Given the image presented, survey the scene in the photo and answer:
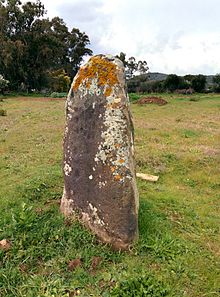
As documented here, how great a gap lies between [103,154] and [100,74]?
1218mm

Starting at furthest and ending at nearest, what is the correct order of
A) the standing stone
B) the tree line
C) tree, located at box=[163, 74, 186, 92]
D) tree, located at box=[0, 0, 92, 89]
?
tree, located at box=[0, 0, 92, 89]
tree, located at box=[163, 74, 186, 92]
the tree line
the standing stone

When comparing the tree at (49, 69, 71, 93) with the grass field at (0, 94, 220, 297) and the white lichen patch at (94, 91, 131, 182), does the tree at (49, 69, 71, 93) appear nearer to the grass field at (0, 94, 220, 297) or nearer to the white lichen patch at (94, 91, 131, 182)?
the grass field at (0, 94, 220, 297)

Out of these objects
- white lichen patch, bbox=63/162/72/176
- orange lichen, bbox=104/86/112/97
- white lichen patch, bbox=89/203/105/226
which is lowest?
white lichen patch, bbox=89/203/105/226

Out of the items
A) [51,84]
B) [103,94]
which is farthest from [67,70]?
[103,94]

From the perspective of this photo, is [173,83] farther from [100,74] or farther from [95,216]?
[95,216]

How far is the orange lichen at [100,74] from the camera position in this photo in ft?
16.4

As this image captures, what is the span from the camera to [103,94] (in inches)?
195

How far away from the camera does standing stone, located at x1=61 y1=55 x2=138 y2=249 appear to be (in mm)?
4828

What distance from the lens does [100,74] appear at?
507 centimetres

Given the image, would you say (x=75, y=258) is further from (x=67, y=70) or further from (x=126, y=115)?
(x=67, y=70)

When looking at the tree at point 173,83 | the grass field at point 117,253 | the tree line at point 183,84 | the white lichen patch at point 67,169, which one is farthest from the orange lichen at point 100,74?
the tree at point 173,83

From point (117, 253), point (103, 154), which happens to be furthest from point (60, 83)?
point (117, 253)

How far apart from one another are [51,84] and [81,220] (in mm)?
45682

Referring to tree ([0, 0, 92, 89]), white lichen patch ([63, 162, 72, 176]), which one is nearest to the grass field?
white lichen patch ([63, 162, 72, 176])
